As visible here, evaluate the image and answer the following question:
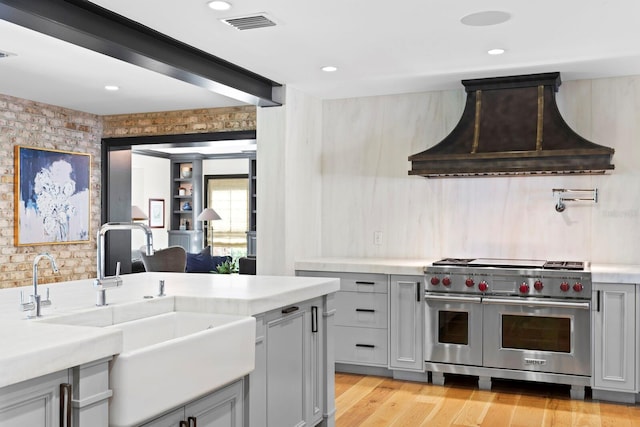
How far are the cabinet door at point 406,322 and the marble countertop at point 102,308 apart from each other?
1444 millimetres

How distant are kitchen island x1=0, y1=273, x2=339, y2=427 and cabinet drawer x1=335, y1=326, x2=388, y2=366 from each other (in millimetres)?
1533

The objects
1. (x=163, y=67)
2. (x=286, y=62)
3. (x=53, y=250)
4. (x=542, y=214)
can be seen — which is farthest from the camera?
(x=53, y=250)

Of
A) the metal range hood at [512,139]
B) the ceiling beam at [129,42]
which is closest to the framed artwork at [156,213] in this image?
the ceiling beam at [129,42]

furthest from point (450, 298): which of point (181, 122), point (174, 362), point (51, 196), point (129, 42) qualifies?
point (51, 196)

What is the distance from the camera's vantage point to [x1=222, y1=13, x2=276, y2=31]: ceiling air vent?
347cm

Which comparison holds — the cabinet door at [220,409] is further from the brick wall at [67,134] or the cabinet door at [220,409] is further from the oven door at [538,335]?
the brick wall at [67,134]

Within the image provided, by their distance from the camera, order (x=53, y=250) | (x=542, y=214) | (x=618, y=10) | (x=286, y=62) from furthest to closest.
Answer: (x=53, y=250) < (x=542, y=214) < (x=286, y=62) < (x=618, y=10)

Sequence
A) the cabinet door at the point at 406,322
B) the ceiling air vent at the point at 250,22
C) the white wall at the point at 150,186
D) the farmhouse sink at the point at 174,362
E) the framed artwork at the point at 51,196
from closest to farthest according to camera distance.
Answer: the farmhouse sink at the point at 174,362, the ceiling air vent at the point at 250,22, the cabinet door at the point at 406,322, the framed artwork at the point at 51,196, the white wall at the point at 150,186

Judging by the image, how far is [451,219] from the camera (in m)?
5.34

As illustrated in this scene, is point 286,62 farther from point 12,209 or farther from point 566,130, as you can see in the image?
point 12,209

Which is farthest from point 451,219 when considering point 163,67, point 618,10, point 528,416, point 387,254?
point 163,67

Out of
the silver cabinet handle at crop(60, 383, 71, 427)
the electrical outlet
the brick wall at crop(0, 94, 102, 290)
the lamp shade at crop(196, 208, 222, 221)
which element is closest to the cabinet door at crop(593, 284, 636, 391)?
the electrical outlet

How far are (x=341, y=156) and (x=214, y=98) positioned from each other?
4.32 feet

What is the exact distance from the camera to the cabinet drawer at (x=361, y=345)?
496 cm
